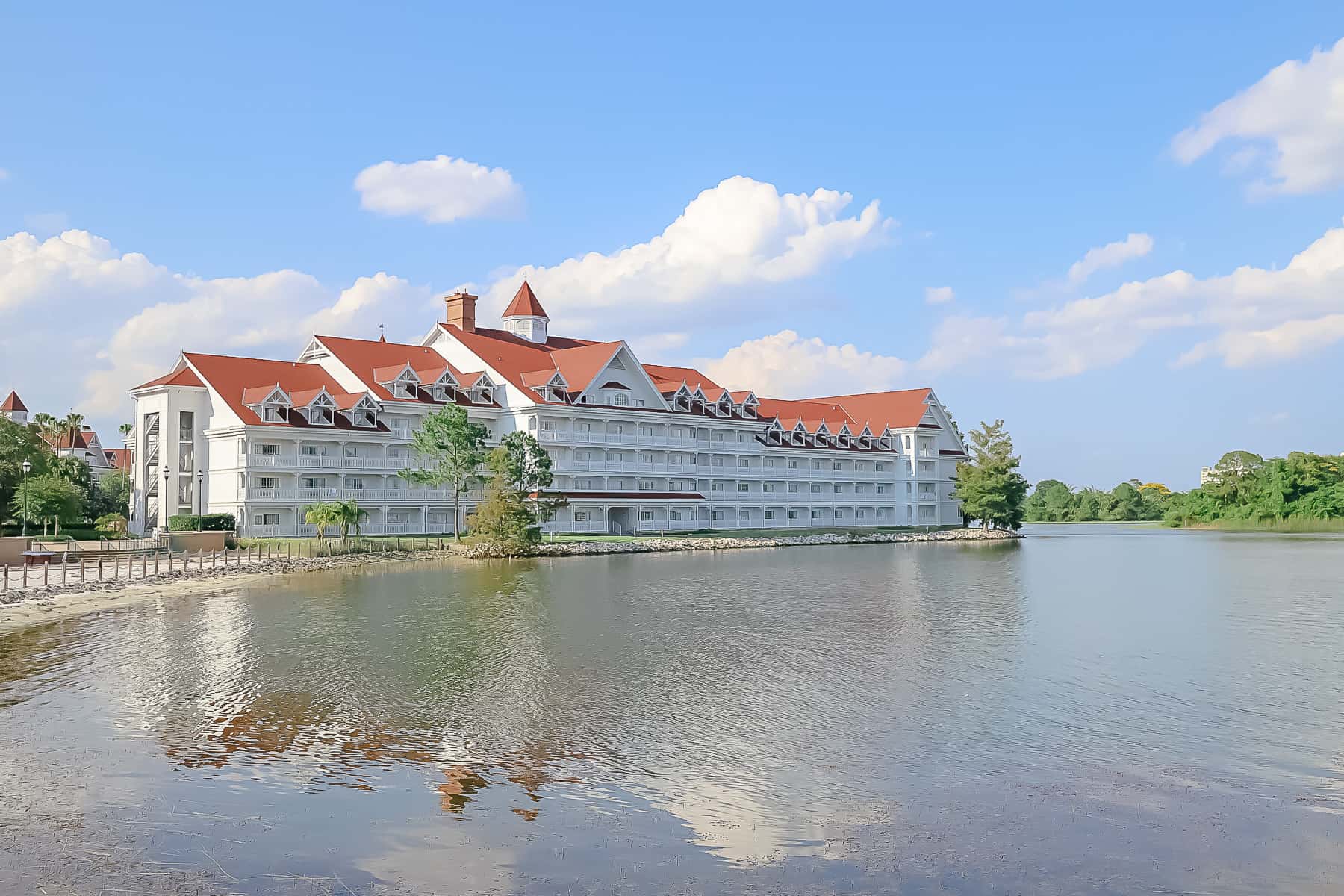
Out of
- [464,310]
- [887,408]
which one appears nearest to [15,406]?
[464,310]

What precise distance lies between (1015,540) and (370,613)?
70.4m

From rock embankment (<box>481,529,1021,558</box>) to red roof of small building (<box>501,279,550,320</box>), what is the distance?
23.3 meters

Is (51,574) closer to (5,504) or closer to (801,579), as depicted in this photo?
(5,504)

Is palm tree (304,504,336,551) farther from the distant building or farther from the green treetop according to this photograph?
the distant building

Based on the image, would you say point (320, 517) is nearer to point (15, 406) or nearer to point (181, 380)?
point (181, 380)

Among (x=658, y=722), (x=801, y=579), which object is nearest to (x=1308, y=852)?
(x=658, y=722)

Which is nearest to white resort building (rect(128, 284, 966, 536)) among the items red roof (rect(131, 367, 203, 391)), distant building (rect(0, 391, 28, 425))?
red roof (rect(131, 367, 203, 391))

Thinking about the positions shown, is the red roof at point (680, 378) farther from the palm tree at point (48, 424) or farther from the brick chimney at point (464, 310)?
the palm tree at point (48, 424)

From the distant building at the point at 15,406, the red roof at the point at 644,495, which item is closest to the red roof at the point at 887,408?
the red roof at the point at 644,495

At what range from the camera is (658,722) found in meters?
17.7

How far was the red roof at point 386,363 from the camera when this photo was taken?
6894 centimetres

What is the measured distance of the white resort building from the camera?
6341 centimetres

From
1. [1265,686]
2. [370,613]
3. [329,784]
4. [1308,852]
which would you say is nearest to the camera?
[1308,852]

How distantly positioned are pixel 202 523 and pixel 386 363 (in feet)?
61.7
